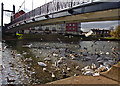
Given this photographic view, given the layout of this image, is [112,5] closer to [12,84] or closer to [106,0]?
[106,0]

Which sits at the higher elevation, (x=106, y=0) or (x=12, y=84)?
(x=106, y=0)

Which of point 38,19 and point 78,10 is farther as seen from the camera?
point 38,19

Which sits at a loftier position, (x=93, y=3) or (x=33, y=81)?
(x=93, y=3)

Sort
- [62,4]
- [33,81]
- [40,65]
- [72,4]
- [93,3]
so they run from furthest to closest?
[62,4] < [72,4] < [40,65] < [93,3] < [33,81]

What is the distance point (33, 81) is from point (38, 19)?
9661mm

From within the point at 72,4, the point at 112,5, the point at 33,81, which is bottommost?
the point at 33,81

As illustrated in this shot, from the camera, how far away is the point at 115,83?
4219 millimetres

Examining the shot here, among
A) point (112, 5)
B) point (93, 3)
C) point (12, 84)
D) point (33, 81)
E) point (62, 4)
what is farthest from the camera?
point (62, 4)

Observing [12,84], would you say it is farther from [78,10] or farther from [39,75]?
[78,10]

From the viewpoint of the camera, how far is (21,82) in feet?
16.3

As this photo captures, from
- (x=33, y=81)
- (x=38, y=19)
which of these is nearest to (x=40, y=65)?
(x=33, y=81)

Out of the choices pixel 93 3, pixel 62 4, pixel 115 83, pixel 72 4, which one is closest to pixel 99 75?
pixel 115 83

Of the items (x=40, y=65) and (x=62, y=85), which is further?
(x=40, y=65)

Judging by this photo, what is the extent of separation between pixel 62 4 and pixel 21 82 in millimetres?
6528
